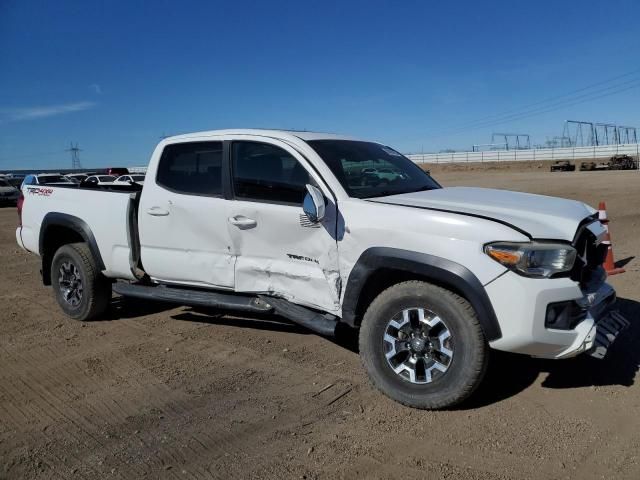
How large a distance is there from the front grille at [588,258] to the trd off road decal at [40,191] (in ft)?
17.3

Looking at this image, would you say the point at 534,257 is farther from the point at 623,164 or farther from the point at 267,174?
the point at 623,164

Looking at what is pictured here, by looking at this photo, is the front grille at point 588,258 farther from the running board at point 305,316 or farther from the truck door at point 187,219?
the truck door at point 187,219

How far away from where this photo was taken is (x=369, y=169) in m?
4.74

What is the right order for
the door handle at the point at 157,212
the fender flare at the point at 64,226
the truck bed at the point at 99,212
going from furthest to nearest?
the fender flare at the point at 64,226 → the truck bed at the point at 99,212 → the door handle at the point at 157,212

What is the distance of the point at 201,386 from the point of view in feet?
14.0

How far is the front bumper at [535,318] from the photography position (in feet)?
11.0

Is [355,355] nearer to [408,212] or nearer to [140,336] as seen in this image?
[408,212]

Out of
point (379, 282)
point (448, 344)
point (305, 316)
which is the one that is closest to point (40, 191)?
point (305, 316)

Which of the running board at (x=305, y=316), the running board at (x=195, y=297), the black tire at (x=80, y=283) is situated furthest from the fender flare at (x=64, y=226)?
the running board at (x=305, y=316)

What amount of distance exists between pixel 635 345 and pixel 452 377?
6.96 feet

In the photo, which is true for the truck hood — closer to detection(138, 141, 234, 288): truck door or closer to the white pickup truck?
the white pickup truck

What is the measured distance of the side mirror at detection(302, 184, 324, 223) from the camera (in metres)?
3.91

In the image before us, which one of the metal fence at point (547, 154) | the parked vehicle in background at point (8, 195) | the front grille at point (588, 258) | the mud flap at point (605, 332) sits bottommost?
the mud flap at point (605, 332)

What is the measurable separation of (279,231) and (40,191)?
3420mm
